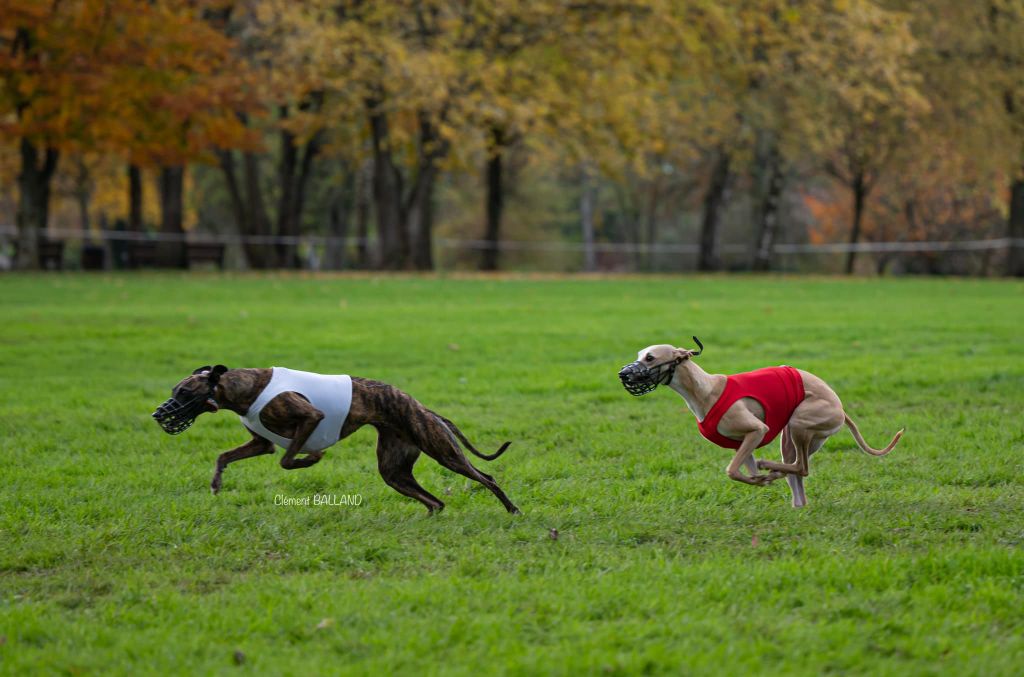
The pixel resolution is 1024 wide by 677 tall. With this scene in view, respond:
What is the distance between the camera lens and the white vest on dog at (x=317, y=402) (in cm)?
580

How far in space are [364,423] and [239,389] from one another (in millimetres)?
659

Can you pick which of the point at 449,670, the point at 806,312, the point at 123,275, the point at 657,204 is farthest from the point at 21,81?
the point at 657,204

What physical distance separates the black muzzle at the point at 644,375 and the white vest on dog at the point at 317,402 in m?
1.44

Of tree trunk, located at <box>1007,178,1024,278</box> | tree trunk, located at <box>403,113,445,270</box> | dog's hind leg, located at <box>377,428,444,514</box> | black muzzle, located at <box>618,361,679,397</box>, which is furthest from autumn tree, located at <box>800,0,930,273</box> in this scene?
dog's hind leg, located at <box>377,428,444,514</box>

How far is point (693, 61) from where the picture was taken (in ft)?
113

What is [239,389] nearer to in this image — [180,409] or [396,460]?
[180,409]

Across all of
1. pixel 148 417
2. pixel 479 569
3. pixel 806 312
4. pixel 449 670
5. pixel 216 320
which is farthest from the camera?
pixel 806 312

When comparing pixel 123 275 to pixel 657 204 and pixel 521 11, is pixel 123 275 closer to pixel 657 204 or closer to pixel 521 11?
pixel 521 11

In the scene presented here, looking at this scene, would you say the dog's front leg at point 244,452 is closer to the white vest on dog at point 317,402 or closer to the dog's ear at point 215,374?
the white vest on dog at point 317,402

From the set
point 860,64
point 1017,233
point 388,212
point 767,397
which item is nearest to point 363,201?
point 388,212

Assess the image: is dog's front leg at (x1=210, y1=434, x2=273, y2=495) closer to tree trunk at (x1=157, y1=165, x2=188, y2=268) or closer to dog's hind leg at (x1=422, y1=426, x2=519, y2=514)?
dog's hind leg at (x1=422, y1=426, x2=519, y2=514)

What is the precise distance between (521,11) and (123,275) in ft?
45.0

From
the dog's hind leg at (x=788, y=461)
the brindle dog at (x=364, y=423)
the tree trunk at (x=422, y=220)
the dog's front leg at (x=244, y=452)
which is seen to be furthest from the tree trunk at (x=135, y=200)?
the dog's hind leg at (x=788, y=461)

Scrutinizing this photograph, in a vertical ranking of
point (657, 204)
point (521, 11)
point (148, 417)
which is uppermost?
point (521, 11)
